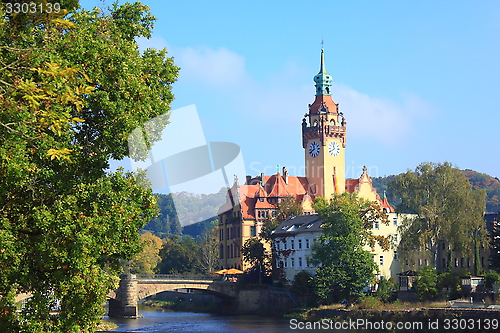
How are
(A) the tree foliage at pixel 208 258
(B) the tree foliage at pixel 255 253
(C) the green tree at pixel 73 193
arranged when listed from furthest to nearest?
1. (A) the tree foliage at pixel 208 258
2. (B) the tree foliage at pixel 255 253
3. (C) the green tree at pixel 73 193

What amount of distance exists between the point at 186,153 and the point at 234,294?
223 feet

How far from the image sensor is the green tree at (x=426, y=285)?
76.8 meters

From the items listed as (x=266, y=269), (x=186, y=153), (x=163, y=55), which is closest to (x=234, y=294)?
(x=266, y=269)

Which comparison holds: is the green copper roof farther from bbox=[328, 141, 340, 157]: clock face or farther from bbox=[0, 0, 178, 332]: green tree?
bbox=[0, 0, 178, 332]: green tree

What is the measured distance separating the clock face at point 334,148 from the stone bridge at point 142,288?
37.7 meters

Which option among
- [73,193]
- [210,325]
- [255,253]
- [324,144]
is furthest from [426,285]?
[73,193]

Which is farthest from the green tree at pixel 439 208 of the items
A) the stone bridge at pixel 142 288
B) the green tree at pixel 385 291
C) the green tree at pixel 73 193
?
the green tree at pixel 73 193

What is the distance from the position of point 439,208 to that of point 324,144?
4182 centimetres

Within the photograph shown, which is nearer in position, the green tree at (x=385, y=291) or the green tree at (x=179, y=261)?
the green tree at (x=385, y=291)

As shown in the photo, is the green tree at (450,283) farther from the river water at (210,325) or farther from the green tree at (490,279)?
the river water at (210,325)

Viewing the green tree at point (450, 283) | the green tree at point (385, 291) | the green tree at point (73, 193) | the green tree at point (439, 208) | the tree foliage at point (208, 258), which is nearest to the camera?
the green tree at point (73, 193)

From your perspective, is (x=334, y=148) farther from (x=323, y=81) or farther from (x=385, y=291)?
(x=385, y=291)

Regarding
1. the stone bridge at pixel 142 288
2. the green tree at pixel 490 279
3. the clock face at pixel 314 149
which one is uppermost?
the clock face at pixel 314 149

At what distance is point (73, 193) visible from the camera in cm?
2255
